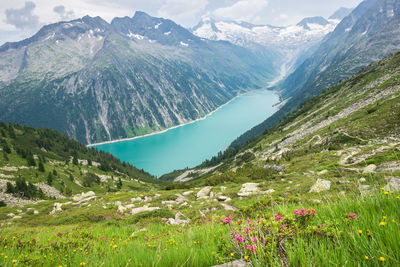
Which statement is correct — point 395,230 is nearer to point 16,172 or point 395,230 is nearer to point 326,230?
point 326,230

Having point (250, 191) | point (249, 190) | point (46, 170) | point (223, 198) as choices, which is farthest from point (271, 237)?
point (46, 170)

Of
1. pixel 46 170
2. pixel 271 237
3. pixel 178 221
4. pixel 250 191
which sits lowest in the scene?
pixel 250 191

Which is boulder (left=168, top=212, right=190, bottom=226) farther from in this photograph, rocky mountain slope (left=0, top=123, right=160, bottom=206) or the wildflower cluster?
rocky mountain slope (left=0, top=123, right=160, bottom=206)

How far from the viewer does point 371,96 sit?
5909cm

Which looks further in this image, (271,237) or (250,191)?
(250,191)

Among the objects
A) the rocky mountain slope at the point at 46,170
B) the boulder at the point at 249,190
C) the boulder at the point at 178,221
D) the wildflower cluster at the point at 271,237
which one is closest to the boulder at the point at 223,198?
the boulder at the point at 249,190

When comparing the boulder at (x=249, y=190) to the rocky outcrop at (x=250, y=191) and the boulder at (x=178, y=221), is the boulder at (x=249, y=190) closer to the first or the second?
the rocky outcrop at (x=250, y=191)

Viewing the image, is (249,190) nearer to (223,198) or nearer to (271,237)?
(223,198)

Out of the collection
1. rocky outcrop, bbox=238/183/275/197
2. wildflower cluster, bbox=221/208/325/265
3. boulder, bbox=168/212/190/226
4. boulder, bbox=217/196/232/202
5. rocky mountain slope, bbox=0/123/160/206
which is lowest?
rocky outcrop, bbox=238/183/275/197

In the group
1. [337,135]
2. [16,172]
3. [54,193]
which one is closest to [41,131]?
[16,172]

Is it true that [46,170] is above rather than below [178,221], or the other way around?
above

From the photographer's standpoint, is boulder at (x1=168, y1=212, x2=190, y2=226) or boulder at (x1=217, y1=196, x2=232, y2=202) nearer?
boulder at (x1=168, y1=212, x2=190, y2=226)

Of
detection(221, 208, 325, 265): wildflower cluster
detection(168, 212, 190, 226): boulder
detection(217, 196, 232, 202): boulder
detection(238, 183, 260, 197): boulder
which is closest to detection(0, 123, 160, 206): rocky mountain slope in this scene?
detection(217, 196, 232, 202): boulder


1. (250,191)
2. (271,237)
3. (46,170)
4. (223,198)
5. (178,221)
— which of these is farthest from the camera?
(46,170)
